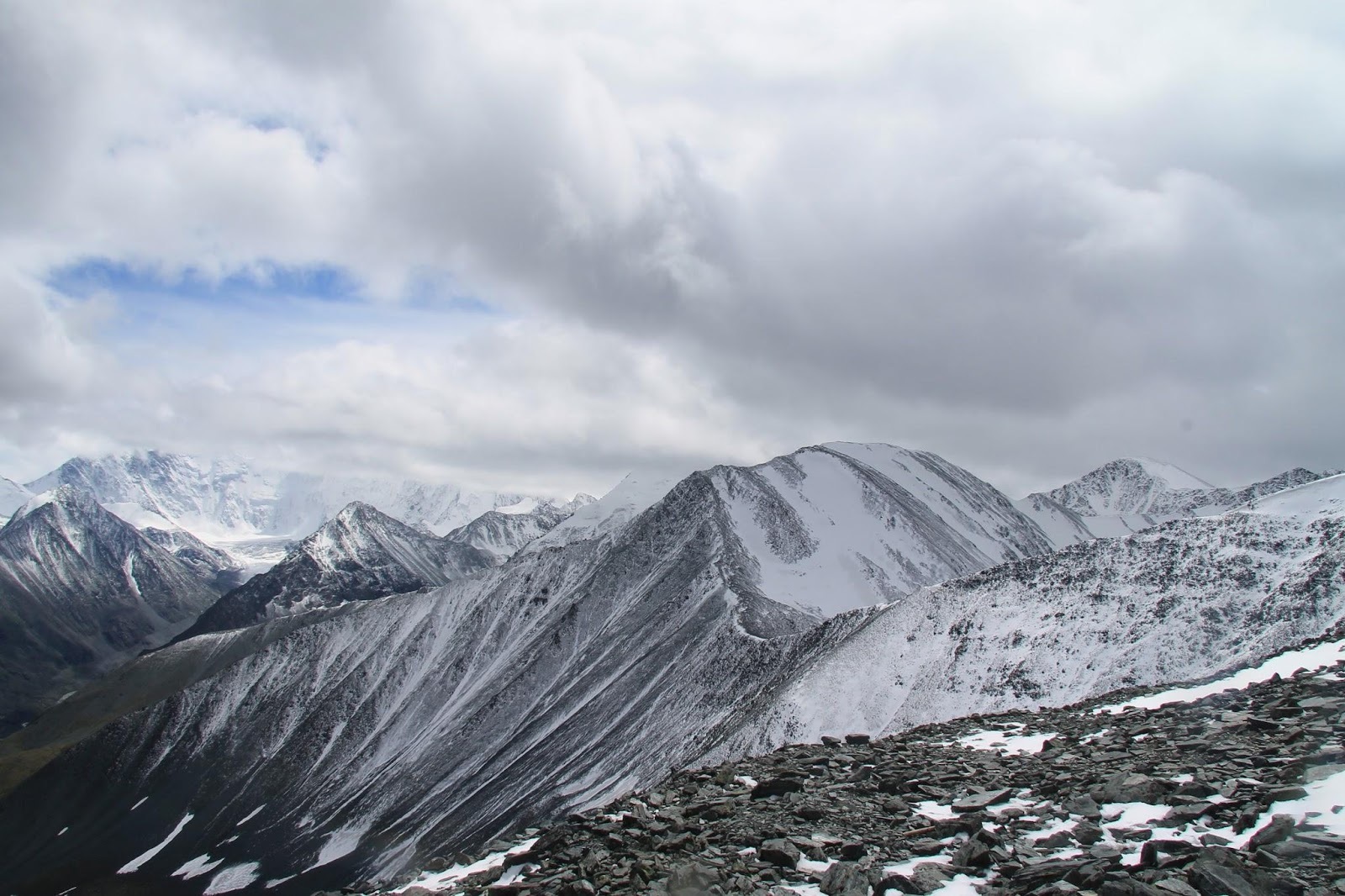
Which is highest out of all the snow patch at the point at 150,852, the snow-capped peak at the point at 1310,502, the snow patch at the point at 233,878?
the snow-capped peak at the point at 1310,502

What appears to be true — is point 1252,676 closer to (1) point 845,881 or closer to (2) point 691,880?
(1) point 845,881

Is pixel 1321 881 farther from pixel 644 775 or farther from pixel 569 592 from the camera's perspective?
pixel 569 592

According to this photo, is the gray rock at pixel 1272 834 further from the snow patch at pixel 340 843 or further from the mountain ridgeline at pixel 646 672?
the snow patch at pixel 340 843

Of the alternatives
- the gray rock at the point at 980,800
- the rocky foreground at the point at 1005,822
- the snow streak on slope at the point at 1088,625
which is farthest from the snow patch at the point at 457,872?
the snow streak on slope at the point at 1088,625

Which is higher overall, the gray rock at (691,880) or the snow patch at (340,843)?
the gray rock at (691,880)

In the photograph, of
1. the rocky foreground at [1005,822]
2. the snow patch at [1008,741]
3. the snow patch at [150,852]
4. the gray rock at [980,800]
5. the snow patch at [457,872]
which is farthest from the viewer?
the snow patch at [150,852]

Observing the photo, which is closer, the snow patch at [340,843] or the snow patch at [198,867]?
the snow patch at [340,843]

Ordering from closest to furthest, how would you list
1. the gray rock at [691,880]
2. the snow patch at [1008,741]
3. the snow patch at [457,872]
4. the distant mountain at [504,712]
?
the gray rock at [691,880] < the snow patch at [457,872] < the snow patch at [1008,741] < the distant mountain at [504,712]
